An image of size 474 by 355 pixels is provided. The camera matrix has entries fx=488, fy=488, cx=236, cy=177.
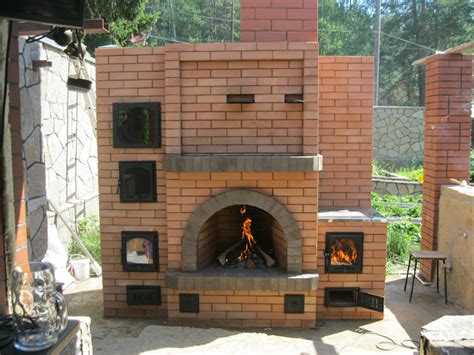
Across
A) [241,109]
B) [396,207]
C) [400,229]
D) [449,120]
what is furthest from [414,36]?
[241,109]

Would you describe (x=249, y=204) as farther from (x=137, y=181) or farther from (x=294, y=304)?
(x=137, y=181)

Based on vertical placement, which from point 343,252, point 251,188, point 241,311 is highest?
point 251,188

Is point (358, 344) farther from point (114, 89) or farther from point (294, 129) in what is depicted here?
point (114, 89)

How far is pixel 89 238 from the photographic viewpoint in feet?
24.6

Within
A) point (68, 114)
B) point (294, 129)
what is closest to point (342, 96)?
point (294, 129)

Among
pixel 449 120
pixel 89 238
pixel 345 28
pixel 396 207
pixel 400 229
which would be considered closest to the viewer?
pixel 449 120

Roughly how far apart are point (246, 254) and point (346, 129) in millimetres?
1875

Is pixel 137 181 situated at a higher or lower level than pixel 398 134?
lower

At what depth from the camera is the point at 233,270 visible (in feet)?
17.2

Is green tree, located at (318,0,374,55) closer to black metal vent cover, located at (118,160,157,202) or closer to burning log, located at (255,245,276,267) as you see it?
burning log, located at (255,245,276,267)

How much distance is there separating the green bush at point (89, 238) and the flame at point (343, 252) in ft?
10.9

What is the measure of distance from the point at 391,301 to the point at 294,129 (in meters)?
2.53

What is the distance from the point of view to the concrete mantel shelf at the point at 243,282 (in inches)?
198

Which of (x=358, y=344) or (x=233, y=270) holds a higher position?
(x=233, y=270)
